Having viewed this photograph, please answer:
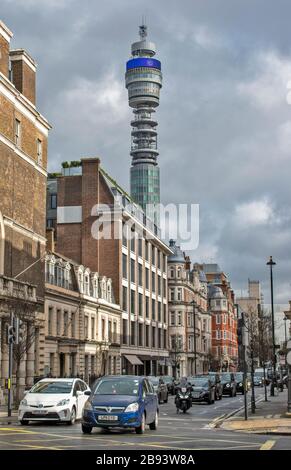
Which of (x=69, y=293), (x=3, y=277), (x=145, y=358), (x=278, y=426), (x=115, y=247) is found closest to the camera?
(x=278, y=426)

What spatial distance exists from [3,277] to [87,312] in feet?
74.6

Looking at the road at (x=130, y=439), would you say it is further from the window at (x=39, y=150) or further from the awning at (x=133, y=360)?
the awning at (x=133, y=360)

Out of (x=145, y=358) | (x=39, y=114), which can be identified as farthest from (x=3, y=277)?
(x=145, y=358)

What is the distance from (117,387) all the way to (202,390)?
20715mm

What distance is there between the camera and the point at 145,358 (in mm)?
84688

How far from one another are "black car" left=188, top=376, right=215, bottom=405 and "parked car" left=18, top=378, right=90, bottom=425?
667 inches

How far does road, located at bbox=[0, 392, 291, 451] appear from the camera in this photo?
631 inches

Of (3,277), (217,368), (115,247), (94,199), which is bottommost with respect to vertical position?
(217,368)

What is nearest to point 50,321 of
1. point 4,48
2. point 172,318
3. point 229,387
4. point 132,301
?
point 229,387

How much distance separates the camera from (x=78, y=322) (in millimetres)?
59844

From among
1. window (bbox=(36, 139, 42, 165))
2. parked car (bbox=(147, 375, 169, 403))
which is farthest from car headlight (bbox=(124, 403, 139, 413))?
window (bbox=(36, 139, 42, 165))

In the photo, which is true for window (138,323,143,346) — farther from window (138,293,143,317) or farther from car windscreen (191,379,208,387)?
car windscreen (191,379,208,387)

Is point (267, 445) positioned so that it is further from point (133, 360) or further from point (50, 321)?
point (133, 360)
